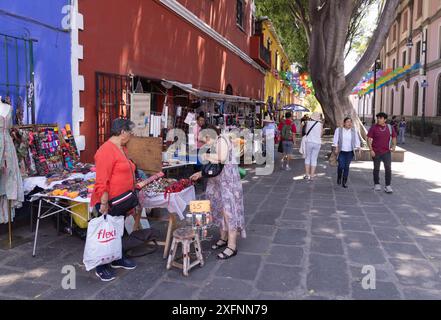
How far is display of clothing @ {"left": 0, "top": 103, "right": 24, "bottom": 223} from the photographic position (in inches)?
183

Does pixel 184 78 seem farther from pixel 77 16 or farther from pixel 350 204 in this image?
pixel 350 204

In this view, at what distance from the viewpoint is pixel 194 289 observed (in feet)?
12.4

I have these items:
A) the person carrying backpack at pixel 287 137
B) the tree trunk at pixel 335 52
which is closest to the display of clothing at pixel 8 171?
the person carrying backpack at pixel 287 137

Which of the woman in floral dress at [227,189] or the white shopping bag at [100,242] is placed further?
the woman in floral dress at [227,189]

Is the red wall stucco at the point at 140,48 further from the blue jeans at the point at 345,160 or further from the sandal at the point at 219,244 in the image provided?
the blue jeans at the point at 345,160

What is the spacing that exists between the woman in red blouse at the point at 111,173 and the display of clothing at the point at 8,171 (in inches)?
53.3

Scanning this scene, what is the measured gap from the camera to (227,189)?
4621 millimetres

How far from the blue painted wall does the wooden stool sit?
9.81ft

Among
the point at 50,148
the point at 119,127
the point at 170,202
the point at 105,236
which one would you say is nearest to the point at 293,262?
the point at 170,202

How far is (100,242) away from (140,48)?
17.3 ft

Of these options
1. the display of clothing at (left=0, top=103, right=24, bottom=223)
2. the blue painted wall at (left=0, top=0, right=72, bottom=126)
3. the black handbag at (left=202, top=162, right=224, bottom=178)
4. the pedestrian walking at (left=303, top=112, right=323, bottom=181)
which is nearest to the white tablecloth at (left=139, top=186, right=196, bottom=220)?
the black handbag at (left=202, top=162, right=224, bottom=178)

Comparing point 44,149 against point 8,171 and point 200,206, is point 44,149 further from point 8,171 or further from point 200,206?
point 200,206

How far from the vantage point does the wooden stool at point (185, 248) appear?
4.12 meters
